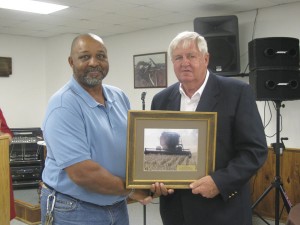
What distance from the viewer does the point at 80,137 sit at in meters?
1.58

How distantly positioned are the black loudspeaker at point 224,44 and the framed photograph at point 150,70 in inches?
50.7

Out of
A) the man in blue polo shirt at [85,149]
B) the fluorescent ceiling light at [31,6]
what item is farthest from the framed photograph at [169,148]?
the fluorescent ceiling light at [31,6]

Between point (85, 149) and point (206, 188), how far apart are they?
21.0 inches

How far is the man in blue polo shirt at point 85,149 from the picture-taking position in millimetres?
1561

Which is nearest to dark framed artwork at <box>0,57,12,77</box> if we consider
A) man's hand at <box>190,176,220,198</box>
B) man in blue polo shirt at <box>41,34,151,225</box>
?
man in blue polo shirt at <box>41,34,151,225</box>

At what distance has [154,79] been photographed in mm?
6047

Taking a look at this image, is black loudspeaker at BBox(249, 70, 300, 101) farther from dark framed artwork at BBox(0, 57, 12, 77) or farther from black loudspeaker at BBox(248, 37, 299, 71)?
dark framed artwork at BBox(0, 57, 12, 77)

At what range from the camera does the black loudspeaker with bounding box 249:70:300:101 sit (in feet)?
12.8

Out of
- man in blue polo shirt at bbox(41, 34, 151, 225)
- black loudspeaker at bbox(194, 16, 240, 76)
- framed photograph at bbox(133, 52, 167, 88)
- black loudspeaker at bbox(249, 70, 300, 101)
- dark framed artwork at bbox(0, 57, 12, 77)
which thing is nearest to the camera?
man in blue polo shirt at bbox(41, 34, 151, 225)

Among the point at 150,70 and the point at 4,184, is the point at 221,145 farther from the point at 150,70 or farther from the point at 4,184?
the point at 150,70

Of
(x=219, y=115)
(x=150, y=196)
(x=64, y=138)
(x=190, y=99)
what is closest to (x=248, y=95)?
(x=219, y=115)

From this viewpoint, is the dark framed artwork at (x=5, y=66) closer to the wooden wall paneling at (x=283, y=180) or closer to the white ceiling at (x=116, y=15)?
the white ceiling at (x=116, y=15)

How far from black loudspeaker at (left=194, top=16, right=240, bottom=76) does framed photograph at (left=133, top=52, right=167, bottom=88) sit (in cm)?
129

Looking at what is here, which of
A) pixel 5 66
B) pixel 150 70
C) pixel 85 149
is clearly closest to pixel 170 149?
pixel 85 149
